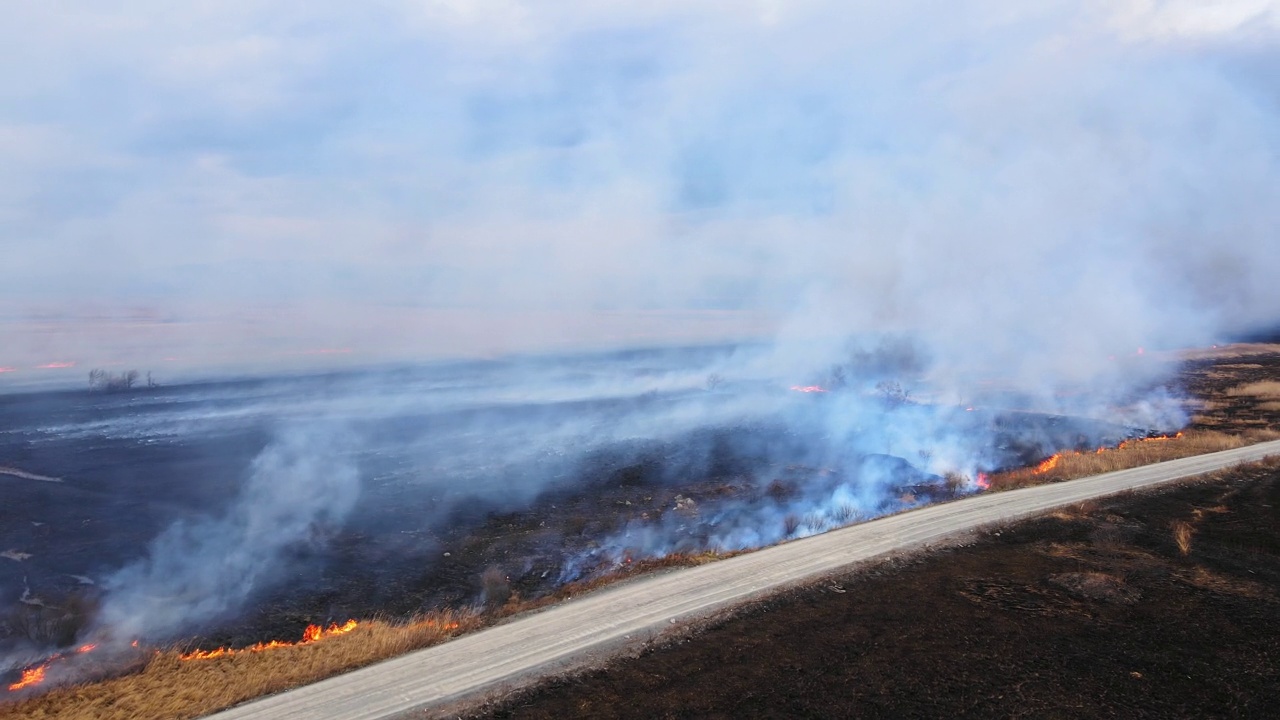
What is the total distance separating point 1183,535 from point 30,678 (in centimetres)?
3778

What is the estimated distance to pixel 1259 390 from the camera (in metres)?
A: 63.5

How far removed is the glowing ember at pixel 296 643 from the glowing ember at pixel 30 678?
139 inches

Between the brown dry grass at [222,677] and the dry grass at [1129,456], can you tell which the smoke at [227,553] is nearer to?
the brown dry grass at [222,677]

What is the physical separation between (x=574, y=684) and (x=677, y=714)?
2.61 metres

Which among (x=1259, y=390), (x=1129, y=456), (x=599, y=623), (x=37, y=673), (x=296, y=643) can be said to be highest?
(x=599, y=623)

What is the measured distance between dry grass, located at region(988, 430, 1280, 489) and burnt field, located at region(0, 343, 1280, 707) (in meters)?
2.92

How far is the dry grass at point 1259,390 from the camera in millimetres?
60553

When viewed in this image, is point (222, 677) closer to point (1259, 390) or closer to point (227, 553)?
point (227, 553)

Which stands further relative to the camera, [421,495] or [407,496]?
[421,495]

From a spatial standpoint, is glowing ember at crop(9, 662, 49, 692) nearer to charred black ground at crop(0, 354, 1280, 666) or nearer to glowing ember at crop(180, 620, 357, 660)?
charred black ground at crop(0, 354, 1280, 666)

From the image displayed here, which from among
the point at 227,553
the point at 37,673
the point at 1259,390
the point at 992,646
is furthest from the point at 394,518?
the point at 1259,390

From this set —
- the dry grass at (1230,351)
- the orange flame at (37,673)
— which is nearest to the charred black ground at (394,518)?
the orange flame at (37,673)

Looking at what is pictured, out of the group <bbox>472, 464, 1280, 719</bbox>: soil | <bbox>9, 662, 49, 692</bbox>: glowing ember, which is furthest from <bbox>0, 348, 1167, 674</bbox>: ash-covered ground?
<bbox>472, 464, 1280, 719</bbox>: soil

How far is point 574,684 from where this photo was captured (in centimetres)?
1345
